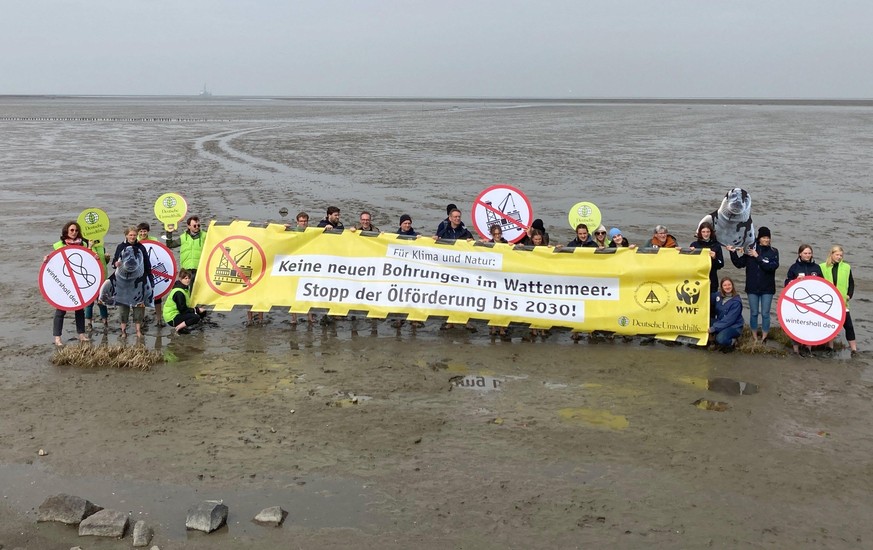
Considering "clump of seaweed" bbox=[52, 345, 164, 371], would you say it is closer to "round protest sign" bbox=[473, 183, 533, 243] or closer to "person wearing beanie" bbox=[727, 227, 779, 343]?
"round protest sign" bbox=[473, 183, 533, 243]

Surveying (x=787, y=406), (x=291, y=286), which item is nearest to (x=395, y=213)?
(x=291, y=286)

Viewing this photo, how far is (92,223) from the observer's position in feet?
42.7

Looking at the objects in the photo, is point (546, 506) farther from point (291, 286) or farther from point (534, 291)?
point (291, 286)

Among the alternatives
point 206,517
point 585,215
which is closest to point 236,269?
point 206,517

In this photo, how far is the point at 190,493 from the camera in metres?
6.80

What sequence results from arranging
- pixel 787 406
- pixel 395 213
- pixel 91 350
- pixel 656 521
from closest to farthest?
pixel 656 521 < pixel 787 406 < pixel 91 350 < pixel 395 213

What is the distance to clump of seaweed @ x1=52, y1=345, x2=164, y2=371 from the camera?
32.2 ft

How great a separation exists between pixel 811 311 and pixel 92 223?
1176 centimetres

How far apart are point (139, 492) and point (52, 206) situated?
18531 millimetres

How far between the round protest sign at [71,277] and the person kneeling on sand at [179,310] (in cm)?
108

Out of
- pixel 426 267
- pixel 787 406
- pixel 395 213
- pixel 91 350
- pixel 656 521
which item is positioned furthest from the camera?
pixel 395 213

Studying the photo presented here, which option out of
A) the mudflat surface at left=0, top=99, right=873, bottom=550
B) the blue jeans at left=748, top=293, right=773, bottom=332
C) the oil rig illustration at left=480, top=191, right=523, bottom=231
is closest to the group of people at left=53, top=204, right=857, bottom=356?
the blue jeans at left=748, top=293, right=773, bottom=332

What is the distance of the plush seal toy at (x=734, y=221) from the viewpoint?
11516 mm

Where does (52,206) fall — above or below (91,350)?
above
